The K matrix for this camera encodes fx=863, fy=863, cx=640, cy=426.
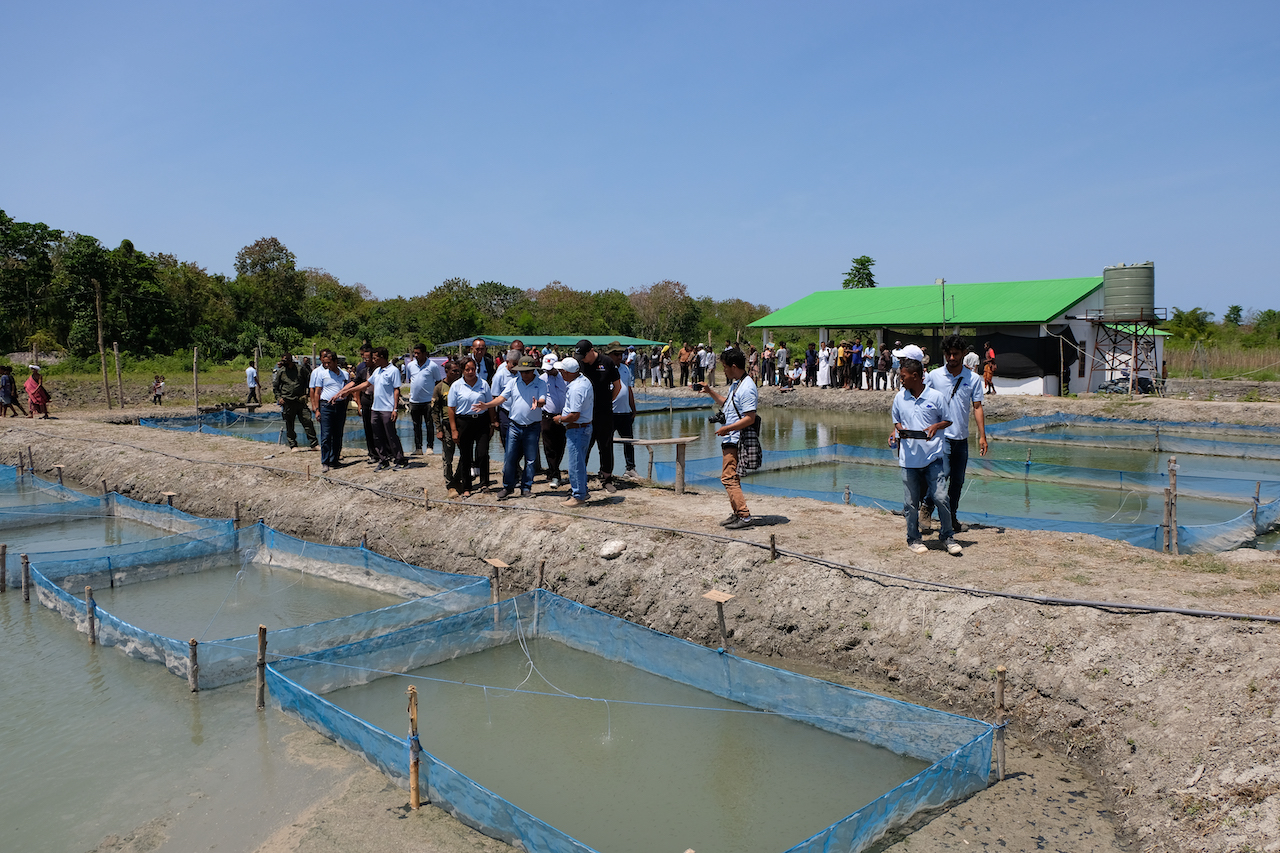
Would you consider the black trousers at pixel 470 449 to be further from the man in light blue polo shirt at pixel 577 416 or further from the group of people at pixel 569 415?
the man in light blue polo shirt at pixel 577 416

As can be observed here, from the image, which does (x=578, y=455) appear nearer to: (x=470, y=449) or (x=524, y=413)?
(x=524, y=413)

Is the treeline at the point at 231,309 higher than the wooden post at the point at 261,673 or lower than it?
higher

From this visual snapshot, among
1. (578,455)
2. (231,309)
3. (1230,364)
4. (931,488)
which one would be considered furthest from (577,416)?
(231,309)

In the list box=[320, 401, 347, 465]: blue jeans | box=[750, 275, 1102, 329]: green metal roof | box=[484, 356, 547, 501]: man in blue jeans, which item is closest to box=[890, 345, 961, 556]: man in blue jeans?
box=[484, 356, 547, 501]: man in blue jeans

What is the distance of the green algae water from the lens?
15.6 feet

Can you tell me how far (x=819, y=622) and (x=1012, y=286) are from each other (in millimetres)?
26748

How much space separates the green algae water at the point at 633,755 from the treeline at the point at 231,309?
103 feet

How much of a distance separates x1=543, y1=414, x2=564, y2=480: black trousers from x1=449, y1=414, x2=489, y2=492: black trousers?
69 centimetres

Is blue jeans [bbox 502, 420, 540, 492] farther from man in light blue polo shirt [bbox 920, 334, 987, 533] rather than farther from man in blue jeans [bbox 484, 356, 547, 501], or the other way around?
man in light blue polo shirt [bbox 920, 334, 987, 533]

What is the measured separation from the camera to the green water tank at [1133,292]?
80.5ft

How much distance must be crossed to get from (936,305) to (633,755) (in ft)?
90.9

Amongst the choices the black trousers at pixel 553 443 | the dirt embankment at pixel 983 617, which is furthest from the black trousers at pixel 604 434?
the dirt embankment at pixel 983 617

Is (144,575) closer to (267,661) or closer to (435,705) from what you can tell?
(267,661)

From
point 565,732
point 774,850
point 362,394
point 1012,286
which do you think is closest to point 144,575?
point 362,394
